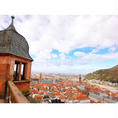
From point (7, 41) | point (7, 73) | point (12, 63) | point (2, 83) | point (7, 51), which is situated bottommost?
point (2, 83)

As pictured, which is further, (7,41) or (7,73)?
(7,41)

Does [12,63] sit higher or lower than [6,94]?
higher
